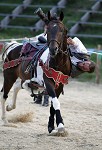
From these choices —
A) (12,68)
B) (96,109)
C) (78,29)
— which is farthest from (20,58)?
(78,29)

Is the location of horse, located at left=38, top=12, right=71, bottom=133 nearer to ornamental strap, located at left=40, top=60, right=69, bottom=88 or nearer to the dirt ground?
ornamental strap, located at left=40, top=60, right=69, bottom=88

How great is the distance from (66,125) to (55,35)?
7.85 ft

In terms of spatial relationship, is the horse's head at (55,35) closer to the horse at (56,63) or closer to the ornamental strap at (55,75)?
the horse at (56,63)

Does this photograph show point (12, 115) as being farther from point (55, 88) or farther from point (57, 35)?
point (57, 35)

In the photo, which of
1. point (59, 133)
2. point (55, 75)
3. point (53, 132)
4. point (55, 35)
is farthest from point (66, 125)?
point (55, 35)

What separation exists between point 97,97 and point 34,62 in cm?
576

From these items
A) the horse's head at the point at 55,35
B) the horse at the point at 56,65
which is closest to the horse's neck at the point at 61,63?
the horse at the point at 56,65

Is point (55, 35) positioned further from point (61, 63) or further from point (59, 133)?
point (59, 133)

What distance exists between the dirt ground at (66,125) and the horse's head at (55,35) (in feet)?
4.35

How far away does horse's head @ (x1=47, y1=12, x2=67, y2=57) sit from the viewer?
8.10m

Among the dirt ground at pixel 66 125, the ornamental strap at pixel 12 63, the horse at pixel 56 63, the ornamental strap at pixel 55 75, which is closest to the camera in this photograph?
the dirt ground at pixel 66 125

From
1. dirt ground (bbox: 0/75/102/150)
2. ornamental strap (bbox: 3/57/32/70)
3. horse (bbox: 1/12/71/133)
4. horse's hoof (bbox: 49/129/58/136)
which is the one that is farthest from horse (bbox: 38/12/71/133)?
ornamental strap (bbox: 3/57/32/70)

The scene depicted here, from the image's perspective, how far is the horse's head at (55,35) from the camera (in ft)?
26.6

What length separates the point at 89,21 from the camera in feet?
84.9
